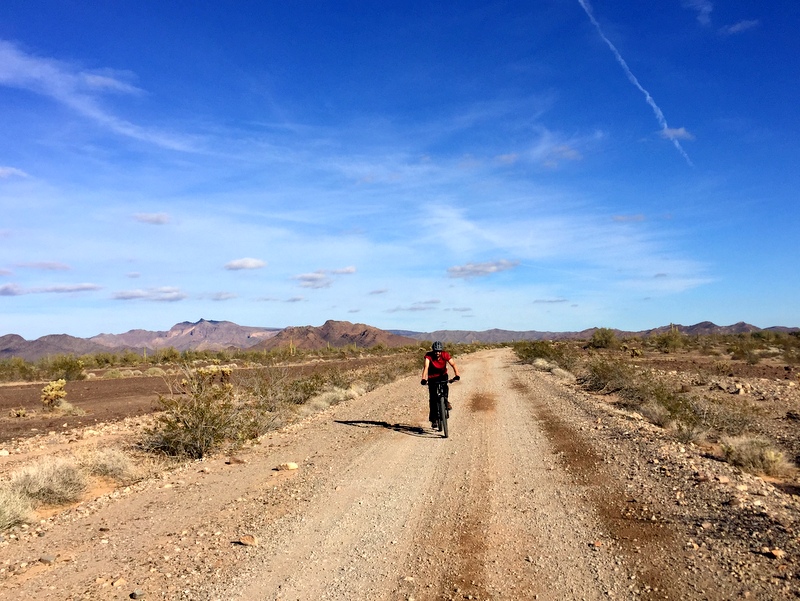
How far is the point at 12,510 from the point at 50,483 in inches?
67.8

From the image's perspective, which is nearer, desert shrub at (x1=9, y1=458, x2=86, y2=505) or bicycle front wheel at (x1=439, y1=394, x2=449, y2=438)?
desert shrub at (x1=9, y1=458, x2=86, y2=505)

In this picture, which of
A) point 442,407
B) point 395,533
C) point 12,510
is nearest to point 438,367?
point 442,407

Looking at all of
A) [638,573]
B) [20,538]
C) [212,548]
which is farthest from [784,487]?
[20,538]

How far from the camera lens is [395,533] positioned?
6742 mm

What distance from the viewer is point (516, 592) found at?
5121 millimetres

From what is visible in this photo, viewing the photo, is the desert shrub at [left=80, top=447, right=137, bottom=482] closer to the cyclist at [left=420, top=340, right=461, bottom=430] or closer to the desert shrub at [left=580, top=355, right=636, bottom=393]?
the cyclist at [left=420, top=340, right=461, bottom=430]

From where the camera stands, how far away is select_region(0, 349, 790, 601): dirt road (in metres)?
5.34

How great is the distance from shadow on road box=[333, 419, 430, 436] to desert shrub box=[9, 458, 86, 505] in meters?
6.74

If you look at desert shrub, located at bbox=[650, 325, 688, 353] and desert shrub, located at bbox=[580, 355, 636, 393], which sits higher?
desert shrub, located at bbox=[650, 325, 688, 353]

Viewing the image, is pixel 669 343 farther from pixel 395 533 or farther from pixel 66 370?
pixel 395 533

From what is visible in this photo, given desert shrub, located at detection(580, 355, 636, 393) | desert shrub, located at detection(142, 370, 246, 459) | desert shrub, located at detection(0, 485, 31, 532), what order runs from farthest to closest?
desert shrub, located at detection(580, 355, 636, 393), desert shrub, located at detection(142, 370, 246, 459), desert shrub, located at detection(0, 485, 31, 532)

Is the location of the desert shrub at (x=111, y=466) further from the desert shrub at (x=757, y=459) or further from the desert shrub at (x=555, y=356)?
the desert shrub at (x=555, y=356)

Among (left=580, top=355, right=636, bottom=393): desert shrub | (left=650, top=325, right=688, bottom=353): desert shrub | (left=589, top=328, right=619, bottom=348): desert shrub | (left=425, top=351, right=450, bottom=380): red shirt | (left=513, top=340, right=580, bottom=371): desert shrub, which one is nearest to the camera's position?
(left=425, top=351, right=450, bottom=380): red shirt

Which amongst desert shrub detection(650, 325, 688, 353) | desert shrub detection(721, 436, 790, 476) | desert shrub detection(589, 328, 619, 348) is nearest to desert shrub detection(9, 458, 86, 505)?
desert shrub detection(721, 436, 790, 476)
